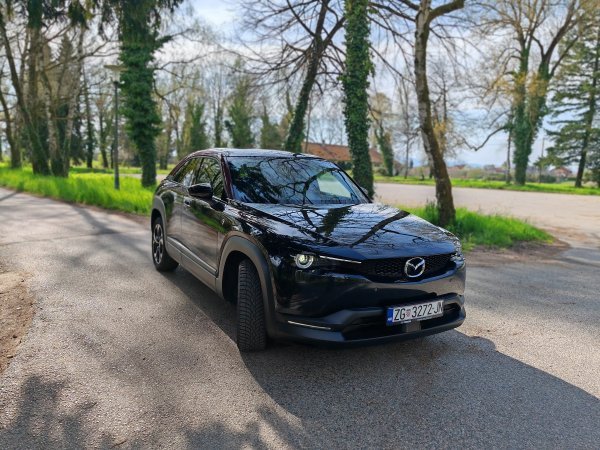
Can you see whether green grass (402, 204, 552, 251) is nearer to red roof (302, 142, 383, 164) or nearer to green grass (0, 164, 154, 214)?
green grass (0, 164, 154, 214)

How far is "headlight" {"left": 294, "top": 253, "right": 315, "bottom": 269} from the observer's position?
2.96 metres

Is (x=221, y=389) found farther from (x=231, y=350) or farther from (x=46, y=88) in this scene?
(x=46, y=88)

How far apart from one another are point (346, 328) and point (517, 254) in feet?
21.5

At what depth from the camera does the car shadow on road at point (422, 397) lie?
2.51m

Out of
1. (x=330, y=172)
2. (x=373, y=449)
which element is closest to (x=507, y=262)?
(x=330, y=172)

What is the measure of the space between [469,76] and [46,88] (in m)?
18.7

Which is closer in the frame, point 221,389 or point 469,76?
point 221,389

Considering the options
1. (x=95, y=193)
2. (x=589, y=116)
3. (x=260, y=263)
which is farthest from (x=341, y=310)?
(x=589, y=116)

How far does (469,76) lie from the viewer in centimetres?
1111

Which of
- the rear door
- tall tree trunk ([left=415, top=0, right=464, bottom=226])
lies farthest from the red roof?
the rear door

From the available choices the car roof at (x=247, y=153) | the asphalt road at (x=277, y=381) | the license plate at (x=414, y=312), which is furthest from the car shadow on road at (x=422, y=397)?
the car roof at (x=247, y=153)

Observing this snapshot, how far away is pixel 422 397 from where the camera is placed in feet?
9.60

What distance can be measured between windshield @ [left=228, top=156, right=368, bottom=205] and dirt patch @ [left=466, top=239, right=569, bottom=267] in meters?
3.59

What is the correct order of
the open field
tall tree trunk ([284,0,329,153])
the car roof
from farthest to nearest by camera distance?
1. tall tree trunk ([284,0,329,153])
2. the open field
3. the car roof
